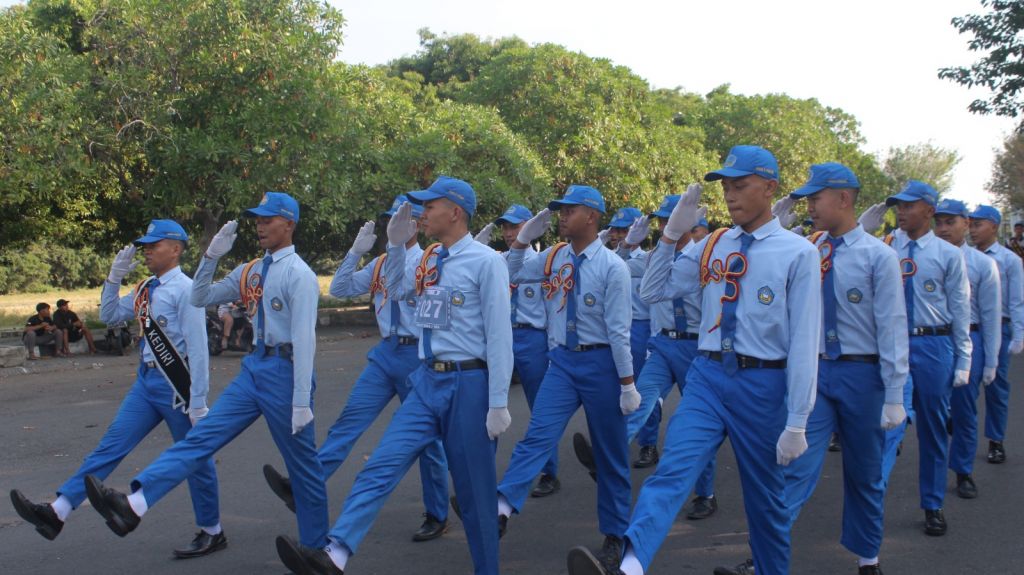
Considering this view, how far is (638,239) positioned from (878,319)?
2.28 metres

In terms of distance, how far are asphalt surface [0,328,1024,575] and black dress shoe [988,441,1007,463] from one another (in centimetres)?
8

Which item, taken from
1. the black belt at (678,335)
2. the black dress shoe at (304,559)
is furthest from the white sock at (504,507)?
the black belt at (678,335)

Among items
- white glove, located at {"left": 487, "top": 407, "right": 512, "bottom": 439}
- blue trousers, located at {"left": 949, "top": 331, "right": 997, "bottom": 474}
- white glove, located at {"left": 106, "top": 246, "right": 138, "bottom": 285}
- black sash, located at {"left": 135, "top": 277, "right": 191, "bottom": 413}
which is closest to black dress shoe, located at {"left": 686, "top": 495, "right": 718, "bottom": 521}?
blue trousers, located at {"left": 949, "top": 331, "right": 997, "bottom": 474}

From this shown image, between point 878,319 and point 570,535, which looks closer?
point 878,319

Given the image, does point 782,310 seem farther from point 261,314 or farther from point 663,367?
point 663,367

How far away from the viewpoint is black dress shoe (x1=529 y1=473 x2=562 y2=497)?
282 inches

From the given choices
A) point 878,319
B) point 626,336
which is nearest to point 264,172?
point 626,336

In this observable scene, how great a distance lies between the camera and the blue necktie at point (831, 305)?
5023 mm

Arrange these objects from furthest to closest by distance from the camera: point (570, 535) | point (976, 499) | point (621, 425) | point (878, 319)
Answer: point (976, 499)
point (570, 535)
point (621, 425)
point (878, 319)

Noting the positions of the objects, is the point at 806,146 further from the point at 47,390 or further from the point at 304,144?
the point at 47,390

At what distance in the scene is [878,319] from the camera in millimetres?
→ 4934

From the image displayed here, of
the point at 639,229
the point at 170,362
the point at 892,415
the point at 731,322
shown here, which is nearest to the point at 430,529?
the point at 170,362

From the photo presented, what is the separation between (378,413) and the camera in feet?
20.4

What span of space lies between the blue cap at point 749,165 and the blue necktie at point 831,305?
3.26 ft
